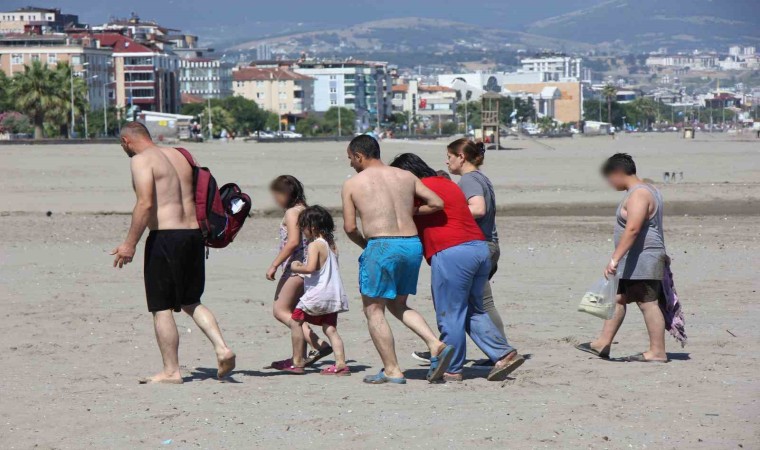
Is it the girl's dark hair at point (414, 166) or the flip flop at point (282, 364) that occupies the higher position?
the girl's dark hair at point (414, 166)

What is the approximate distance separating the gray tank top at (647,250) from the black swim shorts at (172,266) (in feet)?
8.77

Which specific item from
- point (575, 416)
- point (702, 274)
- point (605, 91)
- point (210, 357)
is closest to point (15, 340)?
point (210, 357)

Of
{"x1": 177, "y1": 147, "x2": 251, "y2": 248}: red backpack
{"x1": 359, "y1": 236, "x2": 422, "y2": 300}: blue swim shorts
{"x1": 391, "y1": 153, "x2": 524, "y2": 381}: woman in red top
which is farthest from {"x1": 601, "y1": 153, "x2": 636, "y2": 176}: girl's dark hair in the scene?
{"x1": 177, "y1": 147, "x2": 251, "y2": 248}: red backpack

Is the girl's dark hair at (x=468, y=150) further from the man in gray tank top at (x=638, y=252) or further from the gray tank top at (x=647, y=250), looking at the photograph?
the gray tank top at (x=647, y=250)

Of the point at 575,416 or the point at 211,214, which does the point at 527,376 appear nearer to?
the point at 575,416

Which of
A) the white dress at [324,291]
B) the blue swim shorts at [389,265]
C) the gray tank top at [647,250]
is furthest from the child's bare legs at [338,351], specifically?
the gray tank top at [647,250]

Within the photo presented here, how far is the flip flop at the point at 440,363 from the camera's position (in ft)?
24.5

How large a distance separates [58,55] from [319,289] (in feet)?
378

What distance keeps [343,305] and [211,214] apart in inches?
42.0

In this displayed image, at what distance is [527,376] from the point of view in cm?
777

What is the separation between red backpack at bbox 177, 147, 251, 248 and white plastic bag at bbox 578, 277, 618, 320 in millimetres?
2301

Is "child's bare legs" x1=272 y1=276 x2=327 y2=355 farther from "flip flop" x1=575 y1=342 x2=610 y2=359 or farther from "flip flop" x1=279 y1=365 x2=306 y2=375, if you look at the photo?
"flip flop" x1=575 y1=342 x2=610 y2=359

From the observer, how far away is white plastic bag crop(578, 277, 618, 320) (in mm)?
8172

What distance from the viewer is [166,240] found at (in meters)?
7.41
